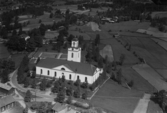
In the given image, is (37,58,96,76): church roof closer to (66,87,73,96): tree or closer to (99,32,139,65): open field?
(66,87,73,96): tree

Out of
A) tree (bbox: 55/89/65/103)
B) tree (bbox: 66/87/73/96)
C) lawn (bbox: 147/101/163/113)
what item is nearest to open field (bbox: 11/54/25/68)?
tree (bbox: 66/87/73/96)

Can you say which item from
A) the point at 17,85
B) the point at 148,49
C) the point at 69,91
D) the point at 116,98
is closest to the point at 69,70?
the point at 69,91

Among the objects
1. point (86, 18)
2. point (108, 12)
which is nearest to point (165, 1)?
point (86, 18)

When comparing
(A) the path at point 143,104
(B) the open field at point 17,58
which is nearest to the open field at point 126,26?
(B) the open field at point 17,58

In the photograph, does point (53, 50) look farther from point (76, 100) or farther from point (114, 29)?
point (114, 29)

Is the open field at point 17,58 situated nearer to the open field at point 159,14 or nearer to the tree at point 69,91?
the tree at point 69,91

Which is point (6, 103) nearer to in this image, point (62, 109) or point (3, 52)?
point (62, 109)
